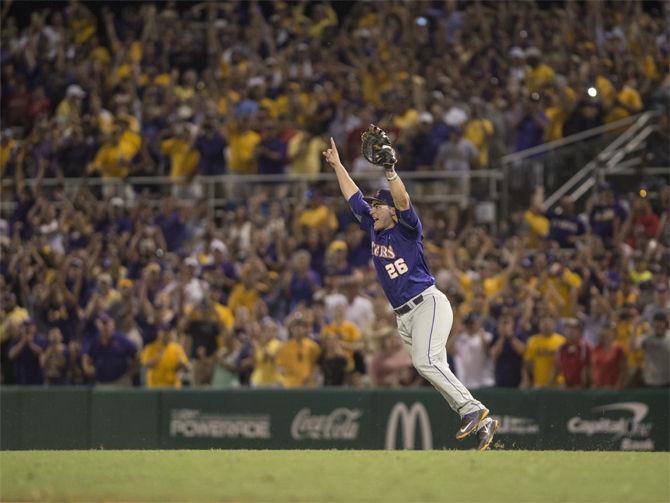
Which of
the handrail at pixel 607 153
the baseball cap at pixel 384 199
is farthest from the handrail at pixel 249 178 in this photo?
the baseball cap at pixel 384 199

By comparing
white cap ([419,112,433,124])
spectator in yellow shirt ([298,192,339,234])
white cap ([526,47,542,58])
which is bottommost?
spectator in yellow shirt ([298,192,339,234])

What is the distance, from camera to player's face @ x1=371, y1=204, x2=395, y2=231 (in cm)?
989

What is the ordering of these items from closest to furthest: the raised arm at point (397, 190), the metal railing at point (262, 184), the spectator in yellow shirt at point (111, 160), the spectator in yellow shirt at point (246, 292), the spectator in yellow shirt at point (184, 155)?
the raised arm at point (397, 190), the spectator in yellow shirt at point (246, 292), the metal railing at point (262, 184), the spectator in yellow shirt at point (184, 155), the spectator in yellow shirt at point (111, 160)

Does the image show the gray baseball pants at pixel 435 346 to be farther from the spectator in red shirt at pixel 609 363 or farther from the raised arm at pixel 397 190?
the spectator in red shirt at pixel 609 363

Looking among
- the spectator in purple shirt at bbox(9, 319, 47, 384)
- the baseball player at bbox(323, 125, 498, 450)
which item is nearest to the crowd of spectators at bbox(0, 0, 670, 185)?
the spectator in purple shirt at bbox(9, 319, 47, 384)

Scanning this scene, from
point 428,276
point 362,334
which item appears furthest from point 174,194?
point 428,276

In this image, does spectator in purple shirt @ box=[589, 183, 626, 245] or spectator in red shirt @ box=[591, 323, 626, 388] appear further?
spectator in purple shirt @ box=[589, 183, 626, 245]

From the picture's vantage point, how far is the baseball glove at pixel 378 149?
9734 millimetres

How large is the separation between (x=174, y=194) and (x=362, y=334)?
5.18 metres

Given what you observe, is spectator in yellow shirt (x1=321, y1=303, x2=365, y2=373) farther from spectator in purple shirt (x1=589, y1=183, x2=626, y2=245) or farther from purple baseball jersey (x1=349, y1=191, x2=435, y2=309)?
purple baseball jersey (x1=349, y1=191, x2=435, y2=309)

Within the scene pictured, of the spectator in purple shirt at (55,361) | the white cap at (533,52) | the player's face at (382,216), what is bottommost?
the spectator in purple shirt at (55,361)

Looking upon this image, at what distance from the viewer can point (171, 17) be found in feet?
75.4

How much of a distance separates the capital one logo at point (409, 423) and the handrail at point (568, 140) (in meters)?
4.67

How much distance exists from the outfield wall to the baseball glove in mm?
5295
